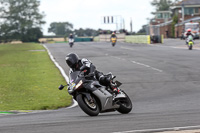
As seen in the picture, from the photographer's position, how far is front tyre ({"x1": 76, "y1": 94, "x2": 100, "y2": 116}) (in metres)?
9.66

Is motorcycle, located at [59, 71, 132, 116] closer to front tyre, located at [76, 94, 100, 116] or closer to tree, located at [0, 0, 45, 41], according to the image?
front tyre, located at [76, 94, 100, 116]

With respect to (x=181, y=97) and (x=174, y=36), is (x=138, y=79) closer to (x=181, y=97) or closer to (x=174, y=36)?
(x=181, y=97)

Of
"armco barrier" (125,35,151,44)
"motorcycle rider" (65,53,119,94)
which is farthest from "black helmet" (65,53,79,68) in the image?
"armco barrier" (125,35,151,44)

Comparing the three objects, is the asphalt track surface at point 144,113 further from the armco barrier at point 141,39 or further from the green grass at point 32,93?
the armco barrier at point 141,39

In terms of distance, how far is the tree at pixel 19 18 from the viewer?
Result: 141m

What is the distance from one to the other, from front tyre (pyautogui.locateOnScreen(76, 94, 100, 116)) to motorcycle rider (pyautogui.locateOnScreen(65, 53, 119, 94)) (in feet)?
1.76

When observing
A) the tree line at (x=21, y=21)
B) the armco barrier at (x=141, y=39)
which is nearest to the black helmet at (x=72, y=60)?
the armco barrier at (x=141, y=39)

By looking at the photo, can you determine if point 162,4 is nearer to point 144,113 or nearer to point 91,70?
point 144,113

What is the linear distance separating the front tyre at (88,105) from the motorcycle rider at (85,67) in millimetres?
535

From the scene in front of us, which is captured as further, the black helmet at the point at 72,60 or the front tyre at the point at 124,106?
the front tyre at the point at 124,106

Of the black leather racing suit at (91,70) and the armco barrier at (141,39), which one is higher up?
the black leather racing suit at (91,70)

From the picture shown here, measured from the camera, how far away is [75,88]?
32.0 ft

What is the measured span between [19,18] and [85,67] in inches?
5397

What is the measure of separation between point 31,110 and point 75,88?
3.17 metres
